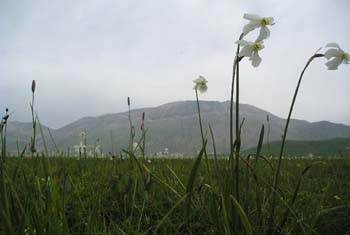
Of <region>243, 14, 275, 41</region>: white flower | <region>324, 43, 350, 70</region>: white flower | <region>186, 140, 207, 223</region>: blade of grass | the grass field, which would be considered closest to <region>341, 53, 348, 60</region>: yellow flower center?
<region>324, 43, 350, 70</region>: white flower

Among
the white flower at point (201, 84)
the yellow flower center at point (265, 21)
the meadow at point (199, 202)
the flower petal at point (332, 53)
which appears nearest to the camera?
the meadow at point (199, 202)

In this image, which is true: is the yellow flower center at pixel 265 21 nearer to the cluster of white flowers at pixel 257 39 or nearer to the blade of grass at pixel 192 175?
the cluster of white flowers at pixel 257 39

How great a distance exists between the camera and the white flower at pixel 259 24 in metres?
2.22

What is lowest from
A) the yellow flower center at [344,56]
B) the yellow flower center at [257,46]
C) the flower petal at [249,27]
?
the yellow flower center at [344,56]

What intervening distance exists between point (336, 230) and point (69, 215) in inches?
84.2

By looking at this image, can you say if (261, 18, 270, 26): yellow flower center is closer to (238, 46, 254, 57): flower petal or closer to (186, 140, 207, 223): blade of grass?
(238, 46, 254, 57): flower petal

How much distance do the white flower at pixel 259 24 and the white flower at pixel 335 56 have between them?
46cm

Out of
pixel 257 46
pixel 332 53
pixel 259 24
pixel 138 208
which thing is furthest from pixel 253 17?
pixel 138 208

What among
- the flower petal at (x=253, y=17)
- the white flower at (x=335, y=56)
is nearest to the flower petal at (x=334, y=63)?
the white flower at (x=335, y=56)

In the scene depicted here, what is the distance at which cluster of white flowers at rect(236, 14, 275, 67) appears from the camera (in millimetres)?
2223

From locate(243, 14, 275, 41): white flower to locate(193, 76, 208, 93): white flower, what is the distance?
3.10 feet

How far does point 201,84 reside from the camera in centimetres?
318

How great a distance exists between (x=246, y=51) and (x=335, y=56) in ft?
2.17

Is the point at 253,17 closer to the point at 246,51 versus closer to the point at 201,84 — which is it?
the point at 246,51
